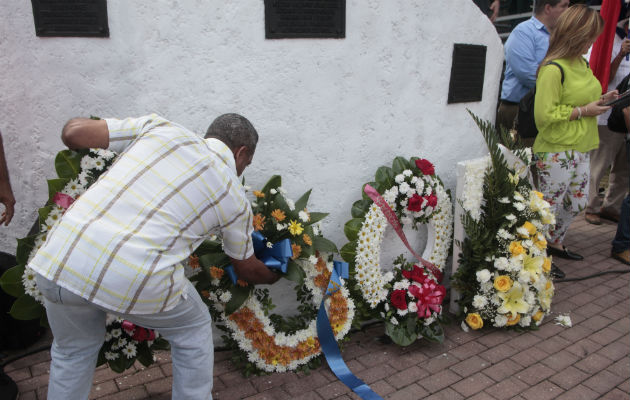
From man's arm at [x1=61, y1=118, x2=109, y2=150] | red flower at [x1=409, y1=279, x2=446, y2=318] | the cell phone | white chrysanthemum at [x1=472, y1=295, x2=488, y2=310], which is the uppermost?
man's arm at [x1=61, y1=118, x2=109, y2=150]

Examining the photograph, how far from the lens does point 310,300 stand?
3.16m

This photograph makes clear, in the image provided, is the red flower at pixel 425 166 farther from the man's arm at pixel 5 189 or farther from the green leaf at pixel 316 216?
the man's arm at pixel 5 189

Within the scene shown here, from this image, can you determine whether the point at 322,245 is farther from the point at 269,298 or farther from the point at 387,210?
the point at 387,210

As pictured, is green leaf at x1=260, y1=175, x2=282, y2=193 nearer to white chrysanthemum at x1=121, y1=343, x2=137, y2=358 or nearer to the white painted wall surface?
the white painted wall surface

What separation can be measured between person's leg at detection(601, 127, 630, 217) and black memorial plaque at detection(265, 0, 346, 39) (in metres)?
3.88

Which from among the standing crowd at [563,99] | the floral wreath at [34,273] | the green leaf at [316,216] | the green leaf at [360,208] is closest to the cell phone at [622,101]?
the standing crowd at [563,99]

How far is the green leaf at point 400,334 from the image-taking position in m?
3.18

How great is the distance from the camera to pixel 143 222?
5.83ft

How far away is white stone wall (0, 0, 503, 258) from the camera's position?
2633 mm

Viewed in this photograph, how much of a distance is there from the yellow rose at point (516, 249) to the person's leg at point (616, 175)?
2833 mm

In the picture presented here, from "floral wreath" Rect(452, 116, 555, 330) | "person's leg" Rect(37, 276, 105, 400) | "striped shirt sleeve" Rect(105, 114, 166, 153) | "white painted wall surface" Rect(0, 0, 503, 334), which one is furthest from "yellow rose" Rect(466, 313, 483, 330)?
"striped shirt sleeve" Rect(105, 114, 166, 153)

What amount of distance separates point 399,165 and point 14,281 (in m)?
2.39

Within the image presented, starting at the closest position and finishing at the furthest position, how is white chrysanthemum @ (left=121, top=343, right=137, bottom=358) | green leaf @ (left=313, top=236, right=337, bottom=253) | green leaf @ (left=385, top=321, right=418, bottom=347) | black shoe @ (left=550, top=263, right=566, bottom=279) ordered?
white chrysanthemum @ (left=121, top=343, right=137, bottom=358), green leaf @ (left=313, top=236, right=337, bottom=253), green leaf @ (left=385, top=321, right=418, bottom=347), black shoe @ (left=550, top=263, right=566, bottom=279)

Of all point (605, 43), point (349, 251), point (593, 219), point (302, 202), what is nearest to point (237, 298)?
point (302, 202)
